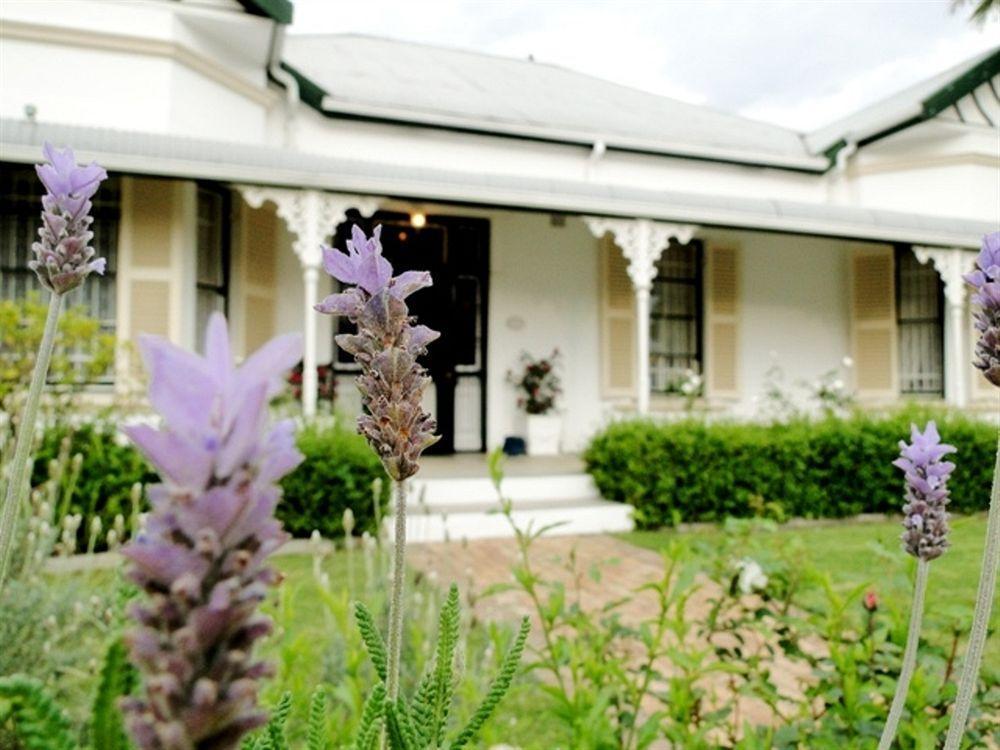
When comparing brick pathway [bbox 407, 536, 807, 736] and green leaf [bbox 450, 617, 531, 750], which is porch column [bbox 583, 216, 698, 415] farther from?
green leaf [bbox 450, 617, 531, 750]

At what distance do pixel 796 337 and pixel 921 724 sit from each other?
41.1ft

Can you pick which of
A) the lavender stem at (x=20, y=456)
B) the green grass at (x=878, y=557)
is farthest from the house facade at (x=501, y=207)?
the lavender stem at (x=20, y=456)

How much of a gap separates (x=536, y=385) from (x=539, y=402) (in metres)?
0.25

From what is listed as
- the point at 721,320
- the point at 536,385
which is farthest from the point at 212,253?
the point at 721,320

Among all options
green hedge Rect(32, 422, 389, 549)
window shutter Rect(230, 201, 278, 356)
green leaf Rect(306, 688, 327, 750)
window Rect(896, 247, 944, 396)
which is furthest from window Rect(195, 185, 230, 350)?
window Rect(896, 247, 944, 396)

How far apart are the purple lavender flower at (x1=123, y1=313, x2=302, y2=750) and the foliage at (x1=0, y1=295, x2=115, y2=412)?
665cm

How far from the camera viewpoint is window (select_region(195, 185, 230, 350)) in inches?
367

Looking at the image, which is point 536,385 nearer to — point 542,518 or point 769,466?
point 542,518

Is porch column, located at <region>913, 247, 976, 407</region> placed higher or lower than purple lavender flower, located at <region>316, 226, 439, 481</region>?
higher

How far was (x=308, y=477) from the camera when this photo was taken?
24.4ft

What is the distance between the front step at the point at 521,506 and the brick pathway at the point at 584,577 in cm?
25

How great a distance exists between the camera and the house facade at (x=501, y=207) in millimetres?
8750

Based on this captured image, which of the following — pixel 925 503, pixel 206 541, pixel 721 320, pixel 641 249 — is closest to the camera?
pixel 206 541

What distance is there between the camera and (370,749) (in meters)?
0.84
